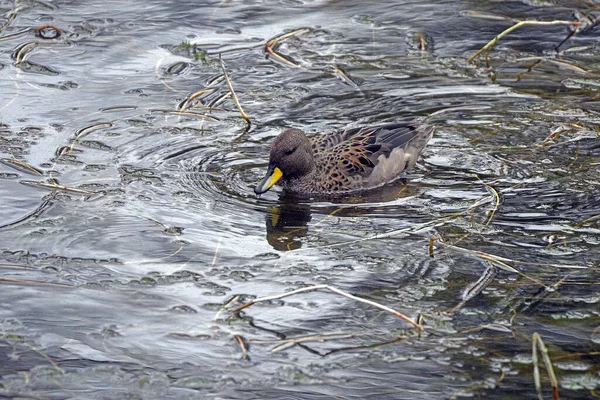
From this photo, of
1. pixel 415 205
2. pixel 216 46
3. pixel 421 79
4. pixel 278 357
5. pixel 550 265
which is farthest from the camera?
pixel 216 46

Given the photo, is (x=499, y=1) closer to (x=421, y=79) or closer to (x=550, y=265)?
(x=421, y=79)

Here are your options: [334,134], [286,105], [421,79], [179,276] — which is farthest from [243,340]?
[421,79]

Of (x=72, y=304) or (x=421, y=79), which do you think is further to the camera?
(x=421, y=79)

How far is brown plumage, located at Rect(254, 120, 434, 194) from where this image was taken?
814 cm

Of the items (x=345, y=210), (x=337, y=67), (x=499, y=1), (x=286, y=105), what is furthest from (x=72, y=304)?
(x=499, y=1)

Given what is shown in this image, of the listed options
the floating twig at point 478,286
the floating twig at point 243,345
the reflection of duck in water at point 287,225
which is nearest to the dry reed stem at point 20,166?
the reflection of duck in water at point 287,225

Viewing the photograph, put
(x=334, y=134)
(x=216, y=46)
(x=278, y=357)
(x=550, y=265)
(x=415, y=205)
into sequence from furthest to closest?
(x=216, y=46), (x=334, y=134), (x=415, y=205), (x=550, y=265), (x=278, y=357)

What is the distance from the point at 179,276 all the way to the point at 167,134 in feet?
9.21

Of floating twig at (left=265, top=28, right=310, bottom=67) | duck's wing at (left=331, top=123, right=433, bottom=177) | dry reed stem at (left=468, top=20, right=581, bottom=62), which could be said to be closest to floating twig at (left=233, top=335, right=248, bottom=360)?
duck's wing at (left=331, top=123, right=433, bottom=177)

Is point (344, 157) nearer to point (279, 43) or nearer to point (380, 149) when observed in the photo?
point (380, 149)

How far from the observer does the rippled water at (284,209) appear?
18.2 ft

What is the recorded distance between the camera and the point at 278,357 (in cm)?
555

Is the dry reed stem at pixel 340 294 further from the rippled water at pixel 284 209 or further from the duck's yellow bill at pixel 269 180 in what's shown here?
the duck's yellow bill at pixel 269 180

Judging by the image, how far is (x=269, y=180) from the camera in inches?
314
